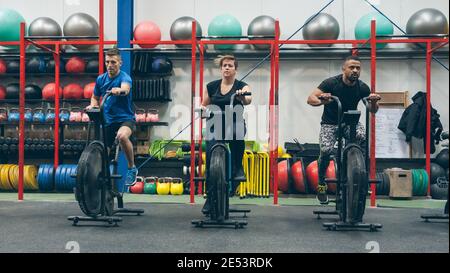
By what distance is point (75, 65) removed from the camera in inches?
289

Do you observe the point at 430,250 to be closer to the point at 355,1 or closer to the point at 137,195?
the point at 137,195

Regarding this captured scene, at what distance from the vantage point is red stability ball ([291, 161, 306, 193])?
639 cm

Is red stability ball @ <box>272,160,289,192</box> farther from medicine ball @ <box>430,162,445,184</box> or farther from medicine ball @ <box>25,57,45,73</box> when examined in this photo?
medicine ball @ <box>25,57,45,73</box>

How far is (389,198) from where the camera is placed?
21.1 ft

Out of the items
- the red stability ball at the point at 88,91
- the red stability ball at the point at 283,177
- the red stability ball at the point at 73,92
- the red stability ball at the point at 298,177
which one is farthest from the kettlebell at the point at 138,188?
the red stability ball at the point at 298,177

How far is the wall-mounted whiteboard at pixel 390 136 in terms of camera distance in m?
7.25

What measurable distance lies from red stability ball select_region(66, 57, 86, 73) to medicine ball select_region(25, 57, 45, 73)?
383 millimetres

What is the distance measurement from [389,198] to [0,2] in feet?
21.9

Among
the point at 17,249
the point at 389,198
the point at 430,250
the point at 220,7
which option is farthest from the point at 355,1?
the point at 17,249

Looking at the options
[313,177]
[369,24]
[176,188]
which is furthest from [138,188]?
[369,24]

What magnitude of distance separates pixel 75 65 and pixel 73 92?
1.35 feet

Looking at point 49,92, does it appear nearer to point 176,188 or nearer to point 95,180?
point 176,188

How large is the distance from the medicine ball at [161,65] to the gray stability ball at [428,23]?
344cm

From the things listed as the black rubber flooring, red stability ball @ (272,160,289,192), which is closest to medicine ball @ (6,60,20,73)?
the black rubber flooring
